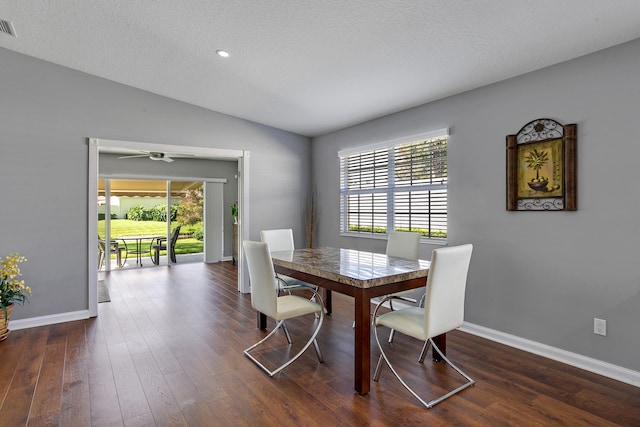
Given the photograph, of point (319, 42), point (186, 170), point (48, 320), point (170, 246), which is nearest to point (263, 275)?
point (319, 42)

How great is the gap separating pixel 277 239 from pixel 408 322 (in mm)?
2170

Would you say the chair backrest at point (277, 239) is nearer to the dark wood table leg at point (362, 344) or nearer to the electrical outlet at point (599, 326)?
the dark wood table leg at point (362, 344)

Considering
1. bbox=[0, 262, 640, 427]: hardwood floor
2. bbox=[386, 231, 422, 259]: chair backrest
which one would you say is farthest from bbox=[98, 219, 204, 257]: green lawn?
bbox=[386, 231, 422, 259]: chair backrest

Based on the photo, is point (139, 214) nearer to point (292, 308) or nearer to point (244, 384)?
point (292, 308)

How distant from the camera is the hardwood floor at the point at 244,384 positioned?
2.01m

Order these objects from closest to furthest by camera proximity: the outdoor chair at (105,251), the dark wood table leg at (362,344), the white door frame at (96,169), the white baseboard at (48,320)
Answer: the dark wood table leg at (362,344) < the white baseboard at (48,320) < the white door frame at (96,169) < the outdoor chair at (105,251)

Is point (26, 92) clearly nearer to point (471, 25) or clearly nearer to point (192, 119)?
point (192, 119)

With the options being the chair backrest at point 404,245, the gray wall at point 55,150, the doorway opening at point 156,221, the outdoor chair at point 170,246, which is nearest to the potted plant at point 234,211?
the doorway opening at point 156,221

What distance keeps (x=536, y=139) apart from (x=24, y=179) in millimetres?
5138

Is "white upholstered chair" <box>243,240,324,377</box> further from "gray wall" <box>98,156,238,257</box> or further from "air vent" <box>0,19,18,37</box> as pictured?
"gray wall" <box>98,156,238,257</box>

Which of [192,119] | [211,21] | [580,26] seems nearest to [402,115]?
[580,26]

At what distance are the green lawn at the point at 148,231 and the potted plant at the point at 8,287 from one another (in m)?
4.16

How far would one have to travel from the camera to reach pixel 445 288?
219 centimetres

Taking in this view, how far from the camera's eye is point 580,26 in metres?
2.28
